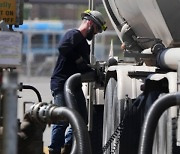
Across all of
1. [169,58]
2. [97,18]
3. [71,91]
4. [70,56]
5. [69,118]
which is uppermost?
[97,18]

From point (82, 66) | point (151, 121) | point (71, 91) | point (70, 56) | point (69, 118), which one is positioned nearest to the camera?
point (151, 121)

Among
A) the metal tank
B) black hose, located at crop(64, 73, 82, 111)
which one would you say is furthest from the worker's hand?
black hose, located at crop(64, 73, 82, 111)

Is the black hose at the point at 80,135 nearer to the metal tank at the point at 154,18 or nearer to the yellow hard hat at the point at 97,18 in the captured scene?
the metal tank at the point at 154,18

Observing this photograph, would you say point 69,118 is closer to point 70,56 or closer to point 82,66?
point 82,66

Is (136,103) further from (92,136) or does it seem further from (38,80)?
(38,80)

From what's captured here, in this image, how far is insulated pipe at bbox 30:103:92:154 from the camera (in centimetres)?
384

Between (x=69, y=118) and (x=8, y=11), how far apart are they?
1811 mm

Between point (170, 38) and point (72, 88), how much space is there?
882mm

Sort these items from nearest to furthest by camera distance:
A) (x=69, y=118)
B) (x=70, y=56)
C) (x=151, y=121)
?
(x=151, y=121) → (x=69, y=118) → (x=70, y=56)

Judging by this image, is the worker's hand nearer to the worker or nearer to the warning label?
the worker

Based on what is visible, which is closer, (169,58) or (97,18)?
(169,58)

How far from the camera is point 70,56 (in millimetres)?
7285

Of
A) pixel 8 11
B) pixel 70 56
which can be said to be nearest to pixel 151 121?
pixel 8 11

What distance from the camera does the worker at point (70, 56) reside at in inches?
284
